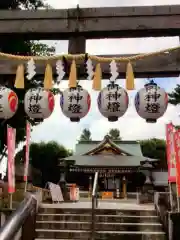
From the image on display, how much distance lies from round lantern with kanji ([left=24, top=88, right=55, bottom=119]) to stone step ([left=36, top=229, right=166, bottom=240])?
4959 mm

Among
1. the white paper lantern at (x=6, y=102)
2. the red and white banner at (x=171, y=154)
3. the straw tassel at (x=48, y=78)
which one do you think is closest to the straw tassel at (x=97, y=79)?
the straw tassel at (x=48, y=78)

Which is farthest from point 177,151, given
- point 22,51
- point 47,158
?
point 47,158

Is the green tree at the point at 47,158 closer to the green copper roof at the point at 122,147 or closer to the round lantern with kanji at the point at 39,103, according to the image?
the green copper roof at the point at 122,147

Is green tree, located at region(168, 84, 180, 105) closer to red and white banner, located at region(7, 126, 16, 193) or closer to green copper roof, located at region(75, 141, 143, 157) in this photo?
green copper roof, located at region(75, 141, 143, 157)

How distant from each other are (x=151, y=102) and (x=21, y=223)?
9.25 ft

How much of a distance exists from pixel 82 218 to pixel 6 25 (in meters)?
6.82

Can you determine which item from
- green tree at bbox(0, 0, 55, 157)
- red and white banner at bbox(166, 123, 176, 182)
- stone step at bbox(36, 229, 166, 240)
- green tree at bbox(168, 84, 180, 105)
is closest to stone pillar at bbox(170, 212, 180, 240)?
stone step at bbox(36, 229, 166, 240)

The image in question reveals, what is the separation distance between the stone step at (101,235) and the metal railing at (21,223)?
5.02m

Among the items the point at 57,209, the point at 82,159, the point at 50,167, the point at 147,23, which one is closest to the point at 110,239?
the point at 57,209

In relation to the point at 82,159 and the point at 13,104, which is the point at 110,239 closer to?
the point at 13,104

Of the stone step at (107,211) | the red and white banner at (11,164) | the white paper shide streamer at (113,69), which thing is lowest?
the stone step at (107,211)

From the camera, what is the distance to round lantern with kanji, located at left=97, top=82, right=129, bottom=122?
5.91 m

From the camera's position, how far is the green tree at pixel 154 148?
48.8 metres

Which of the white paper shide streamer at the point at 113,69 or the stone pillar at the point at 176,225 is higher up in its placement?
the white paper shide streamer at the point at 113,69
